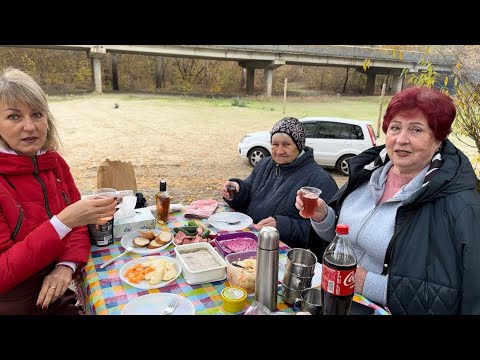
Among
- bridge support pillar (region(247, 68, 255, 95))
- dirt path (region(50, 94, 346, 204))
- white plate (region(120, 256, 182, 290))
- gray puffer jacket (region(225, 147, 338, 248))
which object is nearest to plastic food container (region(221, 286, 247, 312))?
white plate (region(120, 256, 182, 290))

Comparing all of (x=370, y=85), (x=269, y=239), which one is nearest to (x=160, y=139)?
(x=269, y=239)

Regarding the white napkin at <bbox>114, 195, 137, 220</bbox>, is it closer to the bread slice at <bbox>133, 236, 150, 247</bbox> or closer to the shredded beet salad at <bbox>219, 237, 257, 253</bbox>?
the bread slice at <bbox>133, 236, 150, 247</bbox>

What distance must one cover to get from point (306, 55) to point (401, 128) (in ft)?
78.2

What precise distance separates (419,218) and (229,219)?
1282 mm

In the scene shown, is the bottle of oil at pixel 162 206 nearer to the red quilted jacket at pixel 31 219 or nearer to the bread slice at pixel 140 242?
the bread slice at pixel 140 242

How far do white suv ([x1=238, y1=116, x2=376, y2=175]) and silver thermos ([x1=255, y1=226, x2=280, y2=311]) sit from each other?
7.78 m

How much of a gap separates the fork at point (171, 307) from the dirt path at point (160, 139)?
11.0ft

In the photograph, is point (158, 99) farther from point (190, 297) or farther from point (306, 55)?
point (190, 297)

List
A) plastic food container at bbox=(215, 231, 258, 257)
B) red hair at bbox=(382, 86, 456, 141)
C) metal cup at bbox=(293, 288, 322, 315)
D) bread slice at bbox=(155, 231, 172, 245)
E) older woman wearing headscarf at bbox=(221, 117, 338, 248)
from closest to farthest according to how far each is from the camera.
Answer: metal cup at bbox=(293, 288, 322, 315) → red hair at bbox=(382, 86, 456, 141) → plastic food container at bbox=(215, 231, 258, 257) → bread slice at bbox=(155, 231, 172, 245) → older woman wearing headscarf at bbox=(221, 117, 338, 248)

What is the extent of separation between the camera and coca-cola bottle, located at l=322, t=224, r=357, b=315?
1.31 meters

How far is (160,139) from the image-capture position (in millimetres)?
13445

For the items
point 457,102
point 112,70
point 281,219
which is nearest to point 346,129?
point 457,102

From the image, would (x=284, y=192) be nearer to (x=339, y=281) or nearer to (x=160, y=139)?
(x=339, y=281)

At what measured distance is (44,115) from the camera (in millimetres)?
1885
